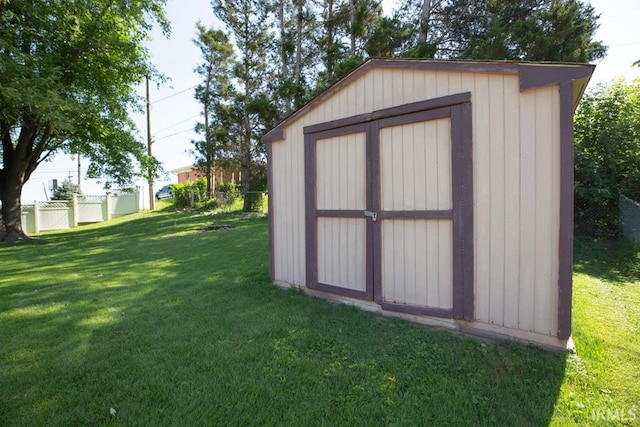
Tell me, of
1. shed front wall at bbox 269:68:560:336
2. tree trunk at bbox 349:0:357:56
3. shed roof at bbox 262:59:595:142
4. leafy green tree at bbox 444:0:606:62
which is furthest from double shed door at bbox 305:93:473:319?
tree trunk at bbox 349:0:357:56

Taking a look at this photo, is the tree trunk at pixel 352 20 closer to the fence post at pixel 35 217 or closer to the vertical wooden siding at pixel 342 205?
the vertical wooden siding at pixel 342 205

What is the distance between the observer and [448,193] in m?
3.06

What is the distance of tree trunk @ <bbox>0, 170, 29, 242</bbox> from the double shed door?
1224 cm

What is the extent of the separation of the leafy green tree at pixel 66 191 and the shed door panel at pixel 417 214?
908 inches

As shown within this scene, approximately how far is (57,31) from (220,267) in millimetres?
9276

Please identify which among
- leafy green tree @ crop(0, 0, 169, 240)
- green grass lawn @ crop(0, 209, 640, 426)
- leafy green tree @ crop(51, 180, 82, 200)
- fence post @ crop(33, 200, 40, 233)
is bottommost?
green grass lawn @ crop(0, 209, 640, 426)

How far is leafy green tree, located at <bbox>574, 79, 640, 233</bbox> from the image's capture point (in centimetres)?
762

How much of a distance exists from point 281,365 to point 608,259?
22.2ft

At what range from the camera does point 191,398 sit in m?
2.15

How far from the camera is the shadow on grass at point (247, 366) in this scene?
2.03 m

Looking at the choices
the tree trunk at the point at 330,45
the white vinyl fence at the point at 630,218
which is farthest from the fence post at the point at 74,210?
the white vinyl fence at the point at 630,218

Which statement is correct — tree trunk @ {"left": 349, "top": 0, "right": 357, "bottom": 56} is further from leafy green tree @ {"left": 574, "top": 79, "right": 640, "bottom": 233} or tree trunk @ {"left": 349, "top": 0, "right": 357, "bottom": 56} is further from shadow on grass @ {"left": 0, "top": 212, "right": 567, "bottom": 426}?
shadow on grass @ {"left": 0, "top": 212, "right": 567, "bottom": 426}

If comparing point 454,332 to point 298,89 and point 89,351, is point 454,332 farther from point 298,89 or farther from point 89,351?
point 298,89

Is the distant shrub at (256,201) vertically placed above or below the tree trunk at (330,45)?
below
